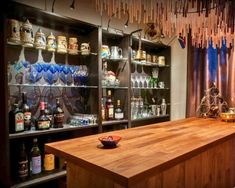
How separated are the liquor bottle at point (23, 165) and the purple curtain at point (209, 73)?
2401mm

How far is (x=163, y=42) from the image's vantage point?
370 centimetres

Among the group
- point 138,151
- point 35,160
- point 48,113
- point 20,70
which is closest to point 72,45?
point 20,70

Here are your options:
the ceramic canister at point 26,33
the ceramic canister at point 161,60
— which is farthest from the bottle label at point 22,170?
the ceramic canister at point 161,60

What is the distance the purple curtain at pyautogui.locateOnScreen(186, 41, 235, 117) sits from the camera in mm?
3029

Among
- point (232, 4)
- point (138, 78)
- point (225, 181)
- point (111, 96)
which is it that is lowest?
point (225, 181)

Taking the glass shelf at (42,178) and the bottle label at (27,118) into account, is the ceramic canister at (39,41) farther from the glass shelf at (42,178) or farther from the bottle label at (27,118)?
the glass shelf at (42,178)

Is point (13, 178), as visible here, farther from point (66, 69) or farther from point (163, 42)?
point (163, 42)

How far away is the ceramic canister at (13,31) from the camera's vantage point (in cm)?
189

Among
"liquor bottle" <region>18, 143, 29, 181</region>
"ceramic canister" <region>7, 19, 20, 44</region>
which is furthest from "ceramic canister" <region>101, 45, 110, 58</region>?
"liquor bottle" <region>18, 143, 29, 181</region>

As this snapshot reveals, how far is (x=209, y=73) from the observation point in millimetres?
3246

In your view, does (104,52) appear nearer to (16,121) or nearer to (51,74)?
(51,74)

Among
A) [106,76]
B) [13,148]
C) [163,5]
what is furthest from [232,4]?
[13,148]

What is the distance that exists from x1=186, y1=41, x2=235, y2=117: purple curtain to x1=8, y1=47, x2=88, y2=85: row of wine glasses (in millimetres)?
1700

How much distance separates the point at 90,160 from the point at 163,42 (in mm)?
2963
